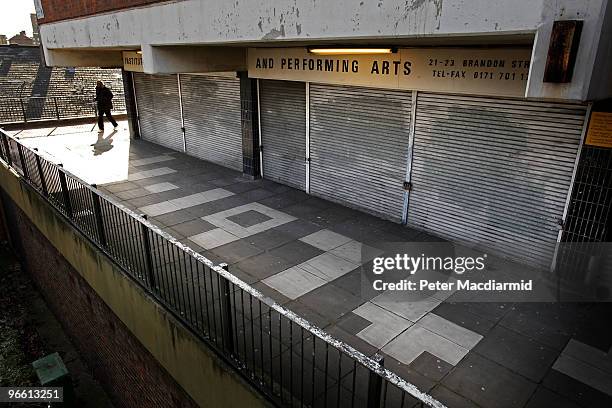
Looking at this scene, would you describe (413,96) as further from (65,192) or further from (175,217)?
(65,192)

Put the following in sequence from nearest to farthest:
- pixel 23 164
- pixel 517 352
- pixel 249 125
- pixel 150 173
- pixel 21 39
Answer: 1. pixel 517 352
2. pixel 23 164
3. pixel 249 125
4. pixel 150 173
5. pixel 21 39

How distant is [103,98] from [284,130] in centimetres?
1044

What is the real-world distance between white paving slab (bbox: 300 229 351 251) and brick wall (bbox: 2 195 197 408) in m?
3.07

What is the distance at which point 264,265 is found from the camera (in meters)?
6.64

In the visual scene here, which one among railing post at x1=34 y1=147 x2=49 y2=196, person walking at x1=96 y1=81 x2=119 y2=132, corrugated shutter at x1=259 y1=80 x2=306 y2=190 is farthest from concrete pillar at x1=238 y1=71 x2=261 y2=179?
person walking at x1=96 y1=81 x2=119 y2=132

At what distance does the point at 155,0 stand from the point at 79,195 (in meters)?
3.90

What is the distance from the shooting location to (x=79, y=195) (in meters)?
7.64

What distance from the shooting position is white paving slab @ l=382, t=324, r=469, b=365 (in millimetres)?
4688

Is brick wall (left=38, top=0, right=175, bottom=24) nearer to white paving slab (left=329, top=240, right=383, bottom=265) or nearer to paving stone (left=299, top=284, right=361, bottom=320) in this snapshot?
white paving slab (left=329, top=240, right=383, bottom=265)

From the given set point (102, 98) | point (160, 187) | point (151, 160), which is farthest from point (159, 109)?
point (160, 187)

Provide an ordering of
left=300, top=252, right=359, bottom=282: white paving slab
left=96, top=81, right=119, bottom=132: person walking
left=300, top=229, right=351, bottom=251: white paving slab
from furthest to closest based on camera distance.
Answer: left=96, top=81, right=119, bottom=132: person walking
left=300, top=229, right=351, bottom=251: white paving slab
left=300, top=252, right=359, bottom=282: white paving slab

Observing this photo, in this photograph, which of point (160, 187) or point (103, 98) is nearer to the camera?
point (160, 187)

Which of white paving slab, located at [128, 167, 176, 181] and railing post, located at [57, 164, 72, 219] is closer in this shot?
railing post, located at [57, 164, 72, 219]

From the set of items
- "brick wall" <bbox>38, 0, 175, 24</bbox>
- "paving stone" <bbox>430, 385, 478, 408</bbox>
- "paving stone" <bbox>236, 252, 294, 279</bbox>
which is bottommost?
"paving stone" <bbox>430, 385, 478, 408</bbox>
